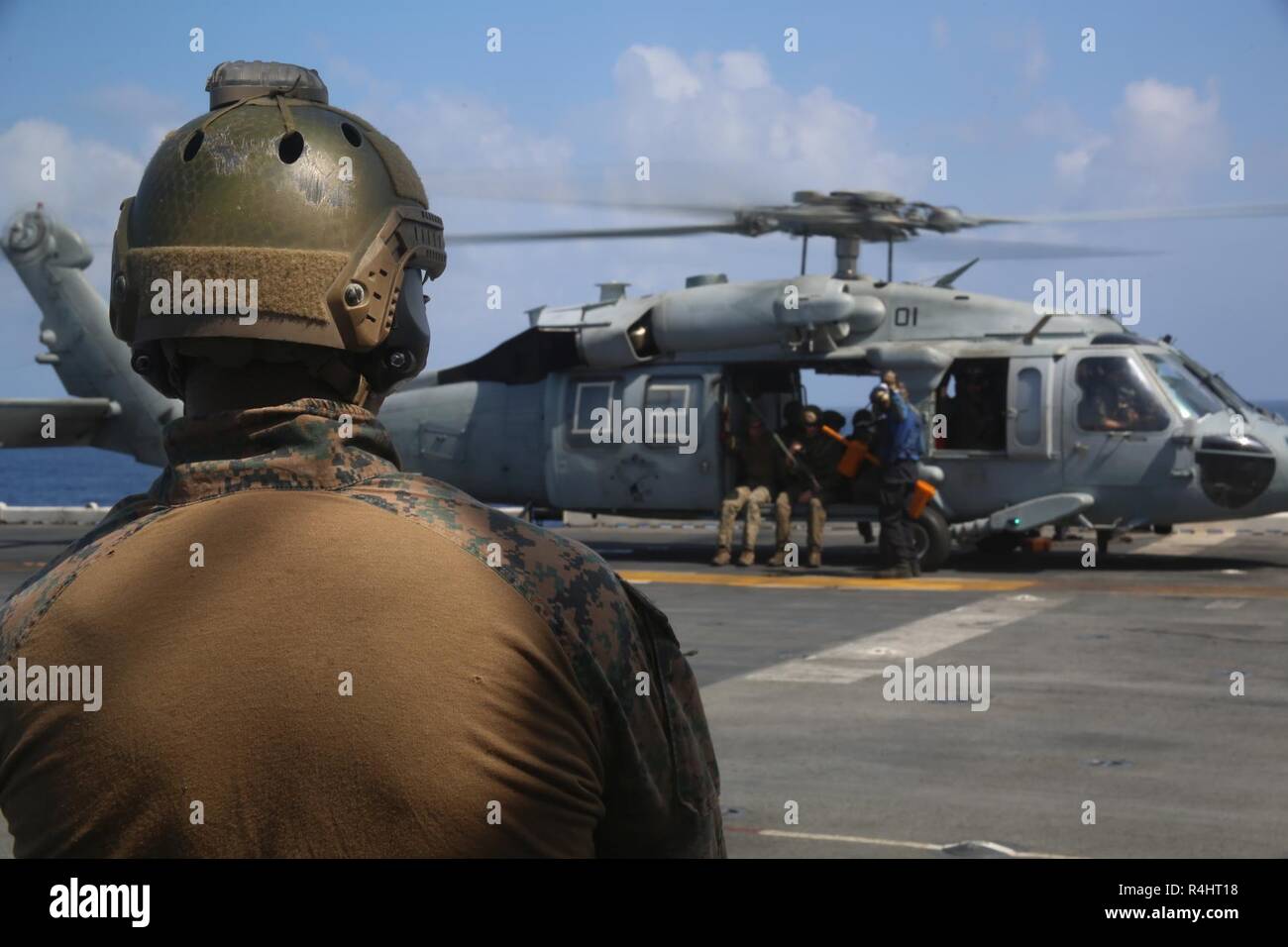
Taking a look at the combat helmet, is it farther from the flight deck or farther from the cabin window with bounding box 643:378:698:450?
the cabin window with bounding box 643:378:698:450

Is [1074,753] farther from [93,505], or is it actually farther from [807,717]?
[93,505]

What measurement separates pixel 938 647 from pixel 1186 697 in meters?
1.86

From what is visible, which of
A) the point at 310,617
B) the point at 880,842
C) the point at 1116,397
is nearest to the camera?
the point at 310,617

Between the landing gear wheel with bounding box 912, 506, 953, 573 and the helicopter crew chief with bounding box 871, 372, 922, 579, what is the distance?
266 millimetres

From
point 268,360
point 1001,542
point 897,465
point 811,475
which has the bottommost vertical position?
point 1001,542

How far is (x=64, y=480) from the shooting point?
96938 mm

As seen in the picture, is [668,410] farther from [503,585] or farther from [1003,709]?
[503,585]

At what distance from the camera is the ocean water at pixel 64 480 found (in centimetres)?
6431

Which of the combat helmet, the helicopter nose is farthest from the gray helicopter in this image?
the combat helmet

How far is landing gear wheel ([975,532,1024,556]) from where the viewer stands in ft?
50.0

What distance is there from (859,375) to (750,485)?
1.53m

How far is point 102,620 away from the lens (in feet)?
5.47

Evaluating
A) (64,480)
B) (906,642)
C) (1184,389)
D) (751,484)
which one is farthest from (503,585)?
(64,480)
